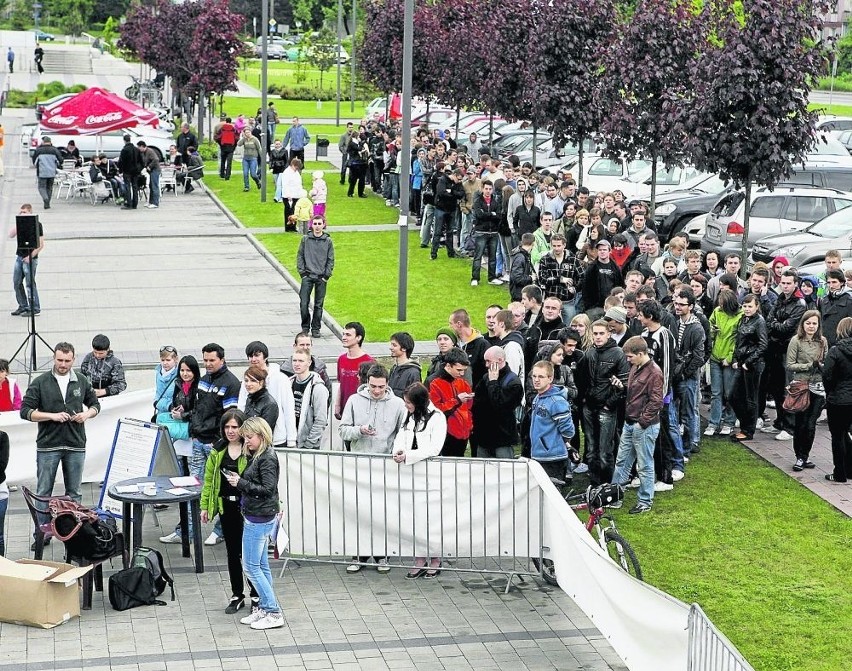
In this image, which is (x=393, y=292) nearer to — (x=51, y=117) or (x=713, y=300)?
(x=713, y=300)

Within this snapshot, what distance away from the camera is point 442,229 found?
2652 cm

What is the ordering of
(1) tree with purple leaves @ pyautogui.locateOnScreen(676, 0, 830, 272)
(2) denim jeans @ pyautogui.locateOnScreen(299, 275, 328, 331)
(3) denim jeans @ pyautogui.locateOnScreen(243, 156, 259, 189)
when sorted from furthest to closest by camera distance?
1. (3) denim jeans @ pyautogui.locateOnScreen(243, 156, 259, 189)
2. (2) denim jeans @ pyautogui.locateOnScreen(299, 275, 328, 331)
3. (1) tree with purple leaves @ pyautogui.locateOnScreen(676, 0, 830, 272)

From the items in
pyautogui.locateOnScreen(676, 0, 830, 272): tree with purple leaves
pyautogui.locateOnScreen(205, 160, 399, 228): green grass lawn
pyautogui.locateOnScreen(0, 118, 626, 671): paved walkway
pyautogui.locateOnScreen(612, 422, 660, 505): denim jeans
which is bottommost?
pyautogui.locateOnScreen(205, 160, 399, 228): green grass lawn

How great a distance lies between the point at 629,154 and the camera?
2541cm

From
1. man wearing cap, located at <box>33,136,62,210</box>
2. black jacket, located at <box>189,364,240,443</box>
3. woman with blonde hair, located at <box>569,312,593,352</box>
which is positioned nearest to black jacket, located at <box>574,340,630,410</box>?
woman with blonde hair, located at <box>569,312,593,352</box>

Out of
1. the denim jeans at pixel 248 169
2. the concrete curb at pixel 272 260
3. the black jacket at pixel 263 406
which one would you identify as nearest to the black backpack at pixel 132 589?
the black jacket at pixel 263 406

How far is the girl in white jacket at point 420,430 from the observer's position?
37.1 ft

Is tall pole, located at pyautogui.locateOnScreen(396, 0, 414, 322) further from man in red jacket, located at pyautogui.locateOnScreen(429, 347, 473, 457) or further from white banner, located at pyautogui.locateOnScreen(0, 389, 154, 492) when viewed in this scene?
man in red jacket, located at pyautogui.locateOnScreen(429, 347, 473, 457)

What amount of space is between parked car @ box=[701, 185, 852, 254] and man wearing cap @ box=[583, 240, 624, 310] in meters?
7.48

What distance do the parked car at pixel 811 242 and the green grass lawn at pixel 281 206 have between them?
422 inches

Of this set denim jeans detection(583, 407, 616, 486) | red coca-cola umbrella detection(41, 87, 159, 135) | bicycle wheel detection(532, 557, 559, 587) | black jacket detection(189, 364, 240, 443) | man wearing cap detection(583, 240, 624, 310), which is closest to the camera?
bicycle wheel detection(532, 557, 559, 587)

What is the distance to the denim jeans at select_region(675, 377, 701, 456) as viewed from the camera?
47.0 ft

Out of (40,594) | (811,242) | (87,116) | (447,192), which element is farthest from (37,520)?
(87,116)

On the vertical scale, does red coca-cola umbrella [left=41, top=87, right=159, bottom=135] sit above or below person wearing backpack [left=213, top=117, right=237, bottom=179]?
above
